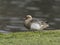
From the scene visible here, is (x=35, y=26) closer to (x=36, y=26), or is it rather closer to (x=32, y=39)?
(x=36, y=26)

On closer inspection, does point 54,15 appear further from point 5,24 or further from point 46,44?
point 46,44

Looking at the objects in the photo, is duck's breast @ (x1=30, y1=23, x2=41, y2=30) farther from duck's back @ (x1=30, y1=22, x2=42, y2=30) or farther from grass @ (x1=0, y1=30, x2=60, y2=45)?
grass @ (x1=0, y1=30, x2=60, y2=45)

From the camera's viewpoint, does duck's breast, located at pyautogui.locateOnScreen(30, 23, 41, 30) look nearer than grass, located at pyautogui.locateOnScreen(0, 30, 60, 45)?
No

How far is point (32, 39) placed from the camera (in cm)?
692

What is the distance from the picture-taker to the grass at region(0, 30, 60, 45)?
6.62 m

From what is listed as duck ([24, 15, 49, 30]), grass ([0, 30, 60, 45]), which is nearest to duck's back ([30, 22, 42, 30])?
duck ([24, 15, 49, 30])

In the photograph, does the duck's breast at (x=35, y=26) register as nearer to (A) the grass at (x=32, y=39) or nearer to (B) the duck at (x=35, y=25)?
(B) the duck at (x=35, y=25)

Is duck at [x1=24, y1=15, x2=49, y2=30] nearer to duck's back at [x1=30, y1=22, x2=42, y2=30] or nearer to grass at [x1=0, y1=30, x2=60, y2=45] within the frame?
duck's back at [x1=30, y1=22, x2=42, y2=30]

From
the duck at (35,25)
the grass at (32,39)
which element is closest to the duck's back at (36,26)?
the duck at (35,25)

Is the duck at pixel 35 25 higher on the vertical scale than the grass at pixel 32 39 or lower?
lower

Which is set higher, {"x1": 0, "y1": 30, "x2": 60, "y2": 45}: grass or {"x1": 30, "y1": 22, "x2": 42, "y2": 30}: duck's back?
{"x1": 0, "y1": 30, "x2": 60, "y2": 45}: grass

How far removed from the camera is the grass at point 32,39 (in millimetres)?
6618

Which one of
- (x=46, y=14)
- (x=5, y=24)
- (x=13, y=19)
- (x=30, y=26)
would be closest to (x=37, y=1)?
(x=46, y=14)

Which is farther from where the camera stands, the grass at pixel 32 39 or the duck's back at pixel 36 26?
the duck's back at pixel 36 26
